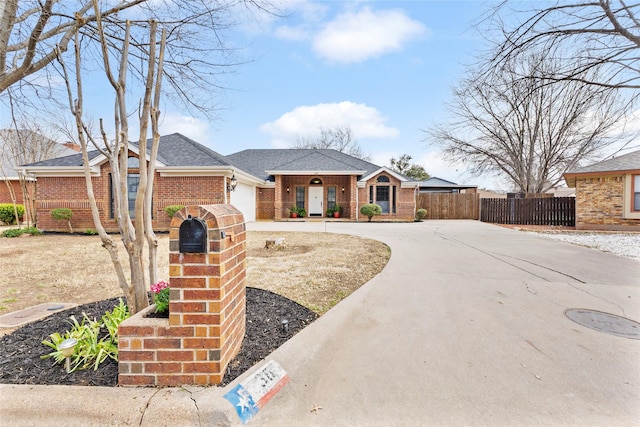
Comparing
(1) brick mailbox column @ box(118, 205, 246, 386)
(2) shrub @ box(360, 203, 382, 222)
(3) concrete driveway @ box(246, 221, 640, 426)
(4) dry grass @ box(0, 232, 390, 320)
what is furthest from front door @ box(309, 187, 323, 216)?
(1) brick mailbox column @ box(118, 205, 246, 386)

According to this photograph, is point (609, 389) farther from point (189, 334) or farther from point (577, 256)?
point (577, 256)

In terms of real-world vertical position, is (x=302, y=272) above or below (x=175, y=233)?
below

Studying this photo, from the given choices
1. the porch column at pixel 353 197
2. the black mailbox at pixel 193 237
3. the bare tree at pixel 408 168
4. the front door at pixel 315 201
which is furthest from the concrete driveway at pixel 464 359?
the bare tree at pixel 408 168

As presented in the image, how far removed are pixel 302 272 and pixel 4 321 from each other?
393cm

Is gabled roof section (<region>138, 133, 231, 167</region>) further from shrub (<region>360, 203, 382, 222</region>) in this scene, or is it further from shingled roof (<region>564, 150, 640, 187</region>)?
shingled roof (<region>564, 150, 640, 187</region>)

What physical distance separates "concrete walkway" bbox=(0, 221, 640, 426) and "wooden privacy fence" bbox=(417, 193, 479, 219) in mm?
16945

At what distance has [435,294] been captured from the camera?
421cm

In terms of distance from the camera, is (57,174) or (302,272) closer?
(302,272)

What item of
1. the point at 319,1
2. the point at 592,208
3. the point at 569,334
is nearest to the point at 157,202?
the point at 319,1

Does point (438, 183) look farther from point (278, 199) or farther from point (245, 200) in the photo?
point (245, 200)

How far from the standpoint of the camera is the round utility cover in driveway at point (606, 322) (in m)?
3.08

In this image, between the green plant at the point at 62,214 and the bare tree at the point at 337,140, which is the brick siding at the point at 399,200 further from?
the bare tree at the point at 337,140

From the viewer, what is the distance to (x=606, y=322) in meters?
3.32

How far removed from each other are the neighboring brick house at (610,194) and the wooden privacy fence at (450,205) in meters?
6.00
